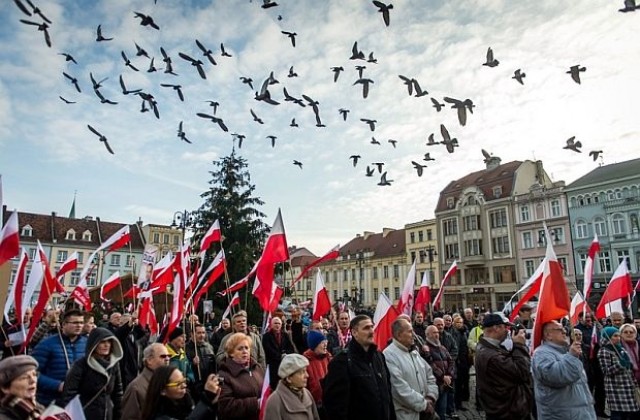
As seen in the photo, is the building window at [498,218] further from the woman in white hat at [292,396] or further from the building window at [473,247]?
the woman in white hat at [292,396]

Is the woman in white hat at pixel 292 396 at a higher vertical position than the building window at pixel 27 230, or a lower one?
lower

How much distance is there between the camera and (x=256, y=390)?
15.0ft

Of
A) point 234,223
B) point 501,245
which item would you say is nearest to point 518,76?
point 234,223

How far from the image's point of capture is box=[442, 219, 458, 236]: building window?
Result: 53.4m

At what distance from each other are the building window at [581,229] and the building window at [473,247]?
32.2 feet

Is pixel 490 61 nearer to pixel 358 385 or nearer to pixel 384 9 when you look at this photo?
pixel 384 9

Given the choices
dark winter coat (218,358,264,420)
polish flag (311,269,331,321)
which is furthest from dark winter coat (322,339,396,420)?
polish flag (311,269,331,321)

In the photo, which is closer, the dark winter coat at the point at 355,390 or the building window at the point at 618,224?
the dark winter coat at the point at 355,390

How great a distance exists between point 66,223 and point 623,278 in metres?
63.0

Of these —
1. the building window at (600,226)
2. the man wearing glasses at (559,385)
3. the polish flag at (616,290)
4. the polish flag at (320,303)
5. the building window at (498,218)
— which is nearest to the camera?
the man wearing glasses at (559,385)

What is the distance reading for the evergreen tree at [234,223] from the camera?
92.3 ft

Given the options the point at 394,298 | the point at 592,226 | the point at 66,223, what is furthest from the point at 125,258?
the point at 592,226

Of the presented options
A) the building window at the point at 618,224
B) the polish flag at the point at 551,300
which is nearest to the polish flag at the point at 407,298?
the polish flag at the point at 551,300

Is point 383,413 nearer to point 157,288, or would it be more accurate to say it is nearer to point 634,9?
point 634,9
